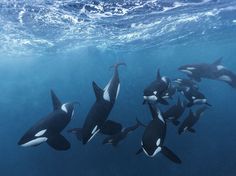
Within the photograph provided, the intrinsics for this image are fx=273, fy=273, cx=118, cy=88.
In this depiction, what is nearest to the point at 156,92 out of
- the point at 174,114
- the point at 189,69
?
the point at 174,114

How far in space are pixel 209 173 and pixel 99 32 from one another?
53.9 feet

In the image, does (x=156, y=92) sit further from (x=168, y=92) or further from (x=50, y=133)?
(x=50, y=133)

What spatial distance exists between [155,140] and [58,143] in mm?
3068

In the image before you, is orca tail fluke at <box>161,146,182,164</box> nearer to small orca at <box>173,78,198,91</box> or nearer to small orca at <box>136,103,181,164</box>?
small orca at <box>136,103,181,164</box>

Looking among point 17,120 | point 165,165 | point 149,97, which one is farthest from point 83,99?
point 149,97

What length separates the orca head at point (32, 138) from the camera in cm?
838

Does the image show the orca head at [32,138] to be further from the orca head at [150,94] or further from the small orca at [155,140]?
the orca head at [150,94]

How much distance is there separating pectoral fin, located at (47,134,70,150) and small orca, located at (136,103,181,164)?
7.91 ft

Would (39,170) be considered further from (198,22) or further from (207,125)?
(198,22)

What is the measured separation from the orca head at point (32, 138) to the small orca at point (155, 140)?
124 inches

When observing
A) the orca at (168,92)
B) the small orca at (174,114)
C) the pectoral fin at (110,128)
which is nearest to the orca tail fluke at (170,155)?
the pectoral fin at (110,128)

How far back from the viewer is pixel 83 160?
74.9 ft

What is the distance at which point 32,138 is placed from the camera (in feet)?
27.7

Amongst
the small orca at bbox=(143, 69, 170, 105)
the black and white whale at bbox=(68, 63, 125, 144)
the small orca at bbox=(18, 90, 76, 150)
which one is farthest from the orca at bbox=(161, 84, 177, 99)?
the small orca at bbox=(18, 90, 76, 150)
